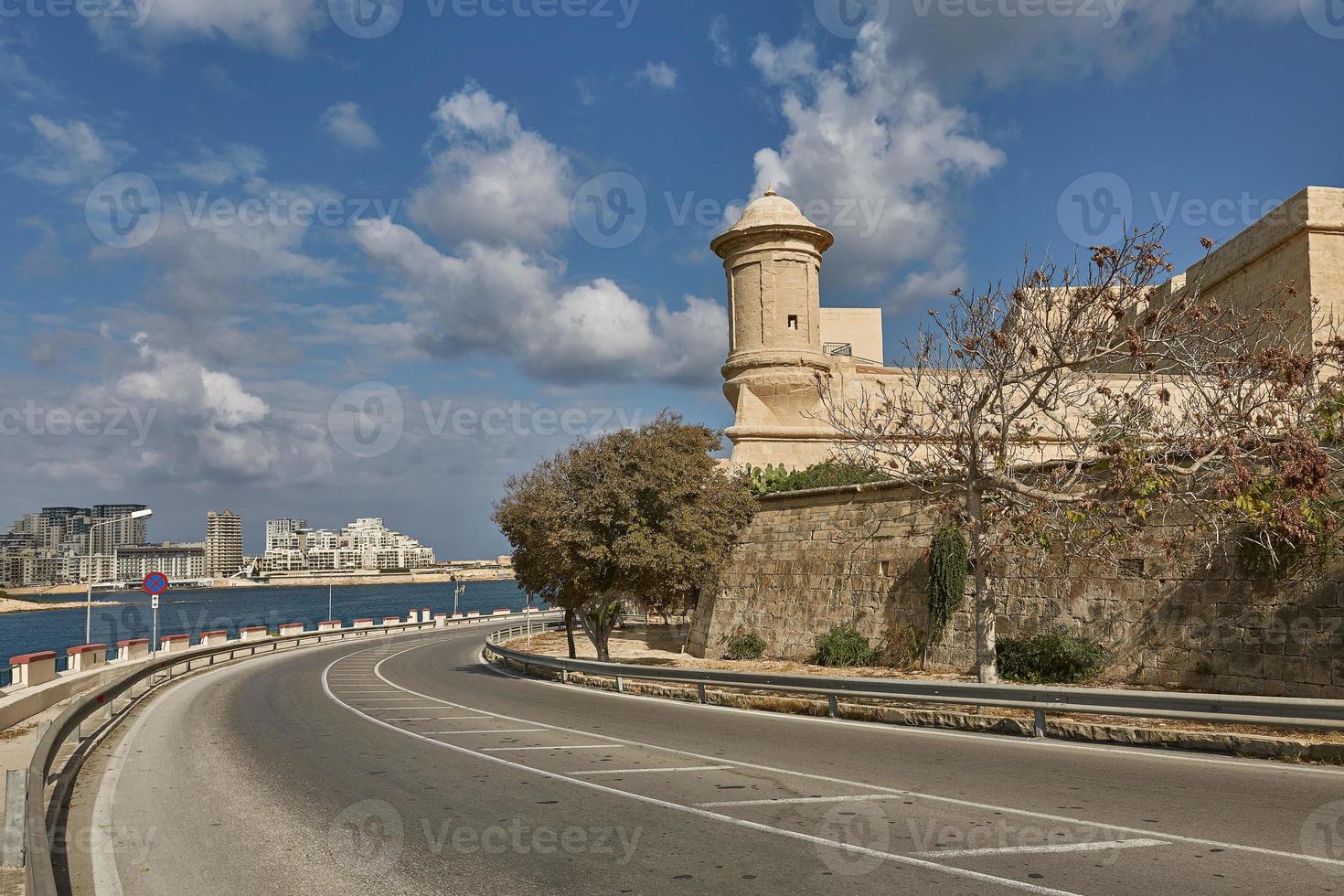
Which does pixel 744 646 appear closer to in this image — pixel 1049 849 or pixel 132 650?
pixel 132 650

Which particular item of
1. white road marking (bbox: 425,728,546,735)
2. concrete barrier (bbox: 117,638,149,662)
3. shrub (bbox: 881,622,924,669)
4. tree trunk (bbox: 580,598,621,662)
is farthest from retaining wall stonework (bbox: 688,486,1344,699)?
concrete barrier (bbox: 117,638,149,662)

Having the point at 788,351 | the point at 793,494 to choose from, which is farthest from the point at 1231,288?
the point at 793,494

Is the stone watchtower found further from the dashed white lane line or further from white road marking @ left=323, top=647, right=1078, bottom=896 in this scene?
white road marking @ left=323, top=647, right=1078, bottom=896

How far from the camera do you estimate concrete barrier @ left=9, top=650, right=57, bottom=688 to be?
17.9 m

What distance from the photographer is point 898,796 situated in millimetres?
8656

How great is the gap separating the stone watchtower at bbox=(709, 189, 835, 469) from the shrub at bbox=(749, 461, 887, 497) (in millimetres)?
1163

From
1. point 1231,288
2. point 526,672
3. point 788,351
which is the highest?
point 1231,288

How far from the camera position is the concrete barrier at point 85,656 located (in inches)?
921

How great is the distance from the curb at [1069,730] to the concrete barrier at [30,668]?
1284 cm

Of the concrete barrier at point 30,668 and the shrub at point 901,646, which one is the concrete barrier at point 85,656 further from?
the shrub at point 901,646

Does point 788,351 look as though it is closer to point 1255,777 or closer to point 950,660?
point 950,660

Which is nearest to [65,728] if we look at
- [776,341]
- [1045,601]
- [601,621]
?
[1045,601]

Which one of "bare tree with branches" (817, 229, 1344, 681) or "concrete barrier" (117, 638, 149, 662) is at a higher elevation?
"bare tree with branches" (817, 229, 1344, 681)

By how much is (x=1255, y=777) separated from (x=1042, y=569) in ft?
31.9
